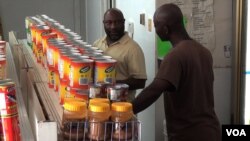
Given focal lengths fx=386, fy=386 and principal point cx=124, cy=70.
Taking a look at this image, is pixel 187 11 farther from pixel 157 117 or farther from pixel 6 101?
pixel 6 101

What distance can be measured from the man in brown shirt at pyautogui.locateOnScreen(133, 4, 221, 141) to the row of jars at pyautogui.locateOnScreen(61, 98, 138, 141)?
83 cm

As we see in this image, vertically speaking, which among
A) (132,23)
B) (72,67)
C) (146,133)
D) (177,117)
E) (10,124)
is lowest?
(146,133)

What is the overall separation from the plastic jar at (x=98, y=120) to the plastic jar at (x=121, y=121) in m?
0.03

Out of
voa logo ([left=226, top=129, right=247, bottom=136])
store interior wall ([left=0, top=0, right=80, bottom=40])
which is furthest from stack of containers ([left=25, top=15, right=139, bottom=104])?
store interior wall ([left=0, top=0, right=80, bottom=40])

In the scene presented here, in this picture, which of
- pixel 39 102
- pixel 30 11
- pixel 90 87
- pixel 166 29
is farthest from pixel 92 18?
pixel 90 87

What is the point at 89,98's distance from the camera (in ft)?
4.86

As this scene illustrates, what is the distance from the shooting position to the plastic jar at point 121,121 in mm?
1313

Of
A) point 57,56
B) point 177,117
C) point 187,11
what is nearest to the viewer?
point 57,56

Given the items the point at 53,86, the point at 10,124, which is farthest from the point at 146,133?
the point at 10,124

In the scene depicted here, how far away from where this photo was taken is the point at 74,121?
131 centimetres

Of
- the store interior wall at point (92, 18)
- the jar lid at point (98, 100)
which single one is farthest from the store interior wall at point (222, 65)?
the store interior wall at point (92, 18)

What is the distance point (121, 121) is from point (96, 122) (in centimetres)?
9

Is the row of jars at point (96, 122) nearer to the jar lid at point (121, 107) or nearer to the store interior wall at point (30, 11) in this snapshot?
the jar lid at point (121, 107)

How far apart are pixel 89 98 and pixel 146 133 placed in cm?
218
